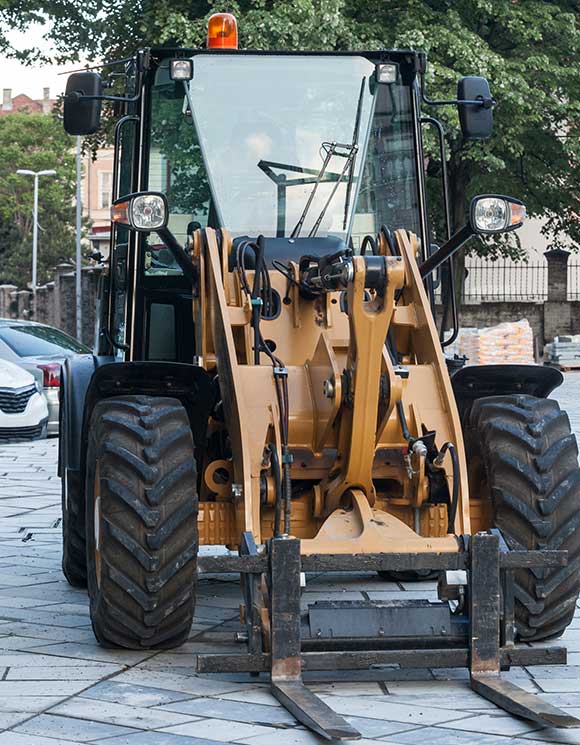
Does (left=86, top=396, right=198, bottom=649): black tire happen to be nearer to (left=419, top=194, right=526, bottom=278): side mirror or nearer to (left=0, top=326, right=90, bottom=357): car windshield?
(left=419, top=194, right=526, bottom=278): side mirror

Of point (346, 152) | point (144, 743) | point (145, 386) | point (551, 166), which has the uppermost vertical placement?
point (551, 166)

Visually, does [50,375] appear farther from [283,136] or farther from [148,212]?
[148,212]

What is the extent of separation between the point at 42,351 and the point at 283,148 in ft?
44.6

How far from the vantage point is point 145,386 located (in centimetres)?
688

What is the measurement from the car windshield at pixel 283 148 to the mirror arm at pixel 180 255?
49cm

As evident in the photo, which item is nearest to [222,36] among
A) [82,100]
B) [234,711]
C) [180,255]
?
[82,100]

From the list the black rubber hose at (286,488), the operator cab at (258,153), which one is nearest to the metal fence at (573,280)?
the operator cab at (258,153)

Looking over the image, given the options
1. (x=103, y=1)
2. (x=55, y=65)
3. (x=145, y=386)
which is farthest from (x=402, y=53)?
(x=55, y=65)

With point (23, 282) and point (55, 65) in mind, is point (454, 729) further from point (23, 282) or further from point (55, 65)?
point (23, 282)

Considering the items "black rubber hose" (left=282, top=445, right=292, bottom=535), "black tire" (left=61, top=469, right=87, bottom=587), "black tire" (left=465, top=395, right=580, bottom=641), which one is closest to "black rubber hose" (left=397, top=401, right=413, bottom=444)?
"black tire" (left=465, top=395, right=580, bottom=641)

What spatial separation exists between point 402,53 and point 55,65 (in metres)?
25.2

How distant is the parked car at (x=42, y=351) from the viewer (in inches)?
778

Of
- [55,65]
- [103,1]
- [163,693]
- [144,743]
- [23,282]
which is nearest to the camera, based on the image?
[144,743]

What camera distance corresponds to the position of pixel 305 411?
6.62 meters
